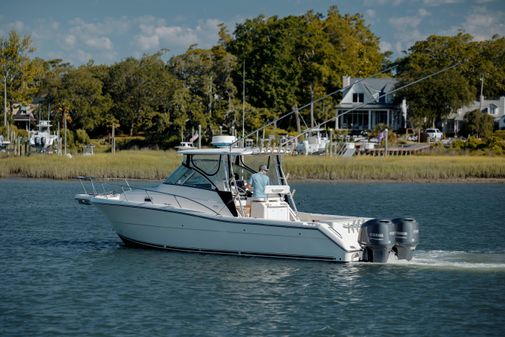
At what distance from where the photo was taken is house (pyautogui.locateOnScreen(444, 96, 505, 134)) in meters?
85.6

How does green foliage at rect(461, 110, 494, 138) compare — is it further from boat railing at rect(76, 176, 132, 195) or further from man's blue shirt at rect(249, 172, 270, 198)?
man's blue shirt at rect(249, 172, 270, 198)

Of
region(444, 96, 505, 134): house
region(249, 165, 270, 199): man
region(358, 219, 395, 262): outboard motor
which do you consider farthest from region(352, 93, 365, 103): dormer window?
region(358, 219, 395, 262): outboard motor

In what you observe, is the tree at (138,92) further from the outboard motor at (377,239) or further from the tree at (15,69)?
the outboard motor at (377,239)

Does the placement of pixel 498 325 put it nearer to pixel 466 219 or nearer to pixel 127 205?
pixel 127 205

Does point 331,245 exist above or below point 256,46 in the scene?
below

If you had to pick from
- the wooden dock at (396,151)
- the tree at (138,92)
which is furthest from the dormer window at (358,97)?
the wooden dock at (396,151)

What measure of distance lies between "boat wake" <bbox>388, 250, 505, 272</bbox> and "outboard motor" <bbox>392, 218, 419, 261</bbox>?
1.41 feet

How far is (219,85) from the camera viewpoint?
83.9m

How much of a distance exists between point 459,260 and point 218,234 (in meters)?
5.85

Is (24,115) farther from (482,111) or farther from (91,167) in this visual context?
(482,111)

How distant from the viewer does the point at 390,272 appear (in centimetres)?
2066

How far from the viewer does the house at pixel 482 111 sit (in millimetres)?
85625

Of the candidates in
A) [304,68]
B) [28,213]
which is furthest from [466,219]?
[304,68]

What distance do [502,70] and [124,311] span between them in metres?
86.4
